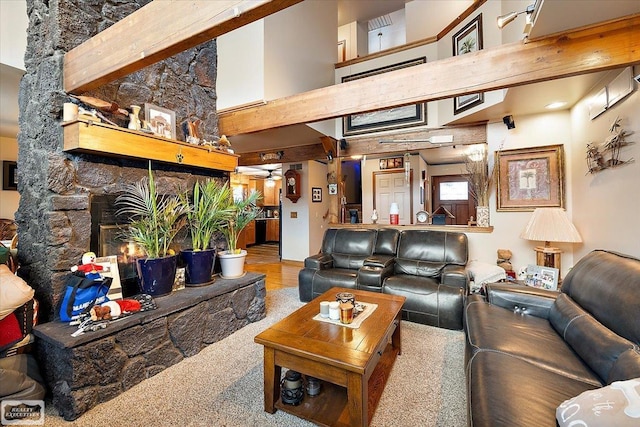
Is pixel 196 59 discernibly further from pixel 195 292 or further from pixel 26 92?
pixel 195 292

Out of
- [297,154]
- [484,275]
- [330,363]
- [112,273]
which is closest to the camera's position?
[330,363]

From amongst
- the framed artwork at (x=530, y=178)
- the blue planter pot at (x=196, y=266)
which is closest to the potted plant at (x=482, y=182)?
the framed artwork at (x=530, y=178)

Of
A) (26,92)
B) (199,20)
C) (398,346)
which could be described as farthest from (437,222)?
(26,92)

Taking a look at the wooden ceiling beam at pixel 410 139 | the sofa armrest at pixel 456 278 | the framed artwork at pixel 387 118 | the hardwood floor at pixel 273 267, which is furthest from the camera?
the hardwood floor at pixel 273 267

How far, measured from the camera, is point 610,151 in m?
2.24

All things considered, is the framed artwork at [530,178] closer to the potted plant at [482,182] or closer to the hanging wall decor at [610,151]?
the potted plant at [482,182]

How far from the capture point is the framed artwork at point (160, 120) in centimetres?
244

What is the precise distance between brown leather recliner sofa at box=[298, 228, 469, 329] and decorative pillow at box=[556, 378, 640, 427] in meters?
1.73

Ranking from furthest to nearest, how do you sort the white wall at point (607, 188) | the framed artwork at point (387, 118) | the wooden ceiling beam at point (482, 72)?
the framed artwork at point (387, 118)
the white wall at point (607, 188)
the wooden ceiling beam at point (482, 72)

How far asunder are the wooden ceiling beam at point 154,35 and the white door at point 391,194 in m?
5.42

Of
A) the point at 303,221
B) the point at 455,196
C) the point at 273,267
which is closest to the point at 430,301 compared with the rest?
the point at 273,267

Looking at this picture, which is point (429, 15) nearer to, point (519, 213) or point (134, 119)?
point (519, 213)

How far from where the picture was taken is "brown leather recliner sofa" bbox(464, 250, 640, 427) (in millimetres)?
1055

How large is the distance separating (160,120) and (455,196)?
23.5ft
